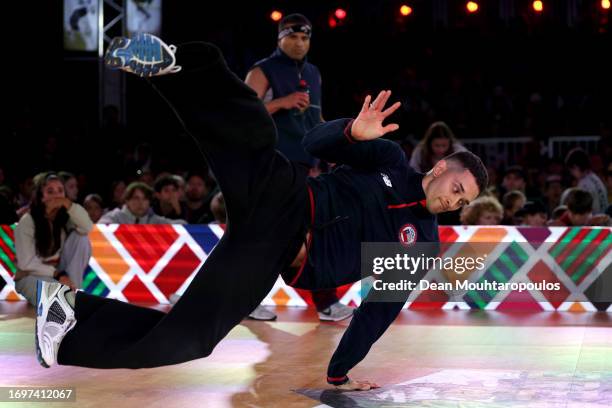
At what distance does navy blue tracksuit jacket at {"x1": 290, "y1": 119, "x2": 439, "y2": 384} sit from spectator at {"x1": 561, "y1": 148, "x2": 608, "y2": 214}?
600 cm

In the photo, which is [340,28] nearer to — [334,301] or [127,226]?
[127,226]

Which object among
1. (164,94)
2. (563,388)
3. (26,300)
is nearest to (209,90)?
(164,94)

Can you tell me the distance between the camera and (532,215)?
30.4ft

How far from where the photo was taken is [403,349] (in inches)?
253

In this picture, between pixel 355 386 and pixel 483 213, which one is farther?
pixel 483 213

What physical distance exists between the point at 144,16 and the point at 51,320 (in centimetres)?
1046

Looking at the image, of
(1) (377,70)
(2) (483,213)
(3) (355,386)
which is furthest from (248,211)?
(1) (377,70)

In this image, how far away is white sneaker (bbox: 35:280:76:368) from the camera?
4.40 m

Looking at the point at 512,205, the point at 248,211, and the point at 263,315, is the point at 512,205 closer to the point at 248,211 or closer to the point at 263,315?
the point at 263,315

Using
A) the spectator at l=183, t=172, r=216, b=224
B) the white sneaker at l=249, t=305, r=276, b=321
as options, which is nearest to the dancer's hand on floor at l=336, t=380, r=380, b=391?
the white sneaker at l=249, t=305, r=276, b=321

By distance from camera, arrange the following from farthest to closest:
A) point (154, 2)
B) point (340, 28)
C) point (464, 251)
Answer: point (340, 28), point (154, 2), point (464, 251)

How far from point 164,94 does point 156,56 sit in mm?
228

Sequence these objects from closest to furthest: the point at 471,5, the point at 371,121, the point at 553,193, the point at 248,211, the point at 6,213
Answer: the point at 248,211 → the point at 371,121 → the point at 6,213 → the point at 553,193 → the point at 471,5

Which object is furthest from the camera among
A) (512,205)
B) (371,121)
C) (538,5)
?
(538,5)
